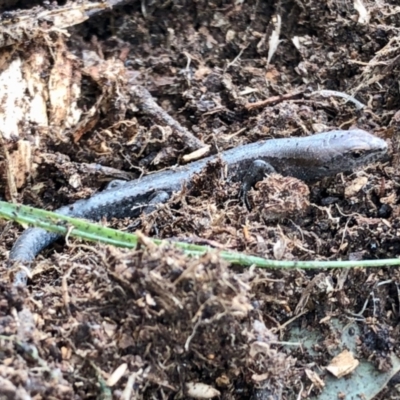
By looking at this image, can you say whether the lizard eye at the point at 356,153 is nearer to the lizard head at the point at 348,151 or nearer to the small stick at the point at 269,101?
the lizard head at the point at 348,151

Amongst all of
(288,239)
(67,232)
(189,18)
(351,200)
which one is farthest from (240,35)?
(67,232)

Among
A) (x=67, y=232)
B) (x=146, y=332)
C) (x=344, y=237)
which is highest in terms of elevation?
(x=67, y=232)

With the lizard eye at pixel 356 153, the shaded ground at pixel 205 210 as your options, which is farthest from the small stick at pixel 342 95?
the lizard eye at pixel 356 153

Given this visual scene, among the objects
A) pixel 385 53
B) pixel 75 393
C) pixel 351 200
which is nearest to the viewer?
pixel 75 393

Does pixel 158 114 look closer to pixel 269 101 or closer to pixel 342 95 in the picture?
pixel 269 101

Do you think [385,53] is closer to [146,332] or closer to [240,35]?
[240,35]

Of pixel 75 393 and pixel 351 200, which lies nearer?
pixel 75 393

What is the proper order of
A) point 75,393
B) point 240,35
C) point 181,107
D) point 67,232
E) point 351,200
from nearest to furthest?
point 75,393 → point 67,232 → point 351,200 → point 181,107 → point 240,35

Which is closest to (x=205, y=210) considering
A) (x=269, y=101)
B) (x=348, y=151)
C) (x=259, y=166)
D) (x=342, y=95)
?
(x=259, y=166)
